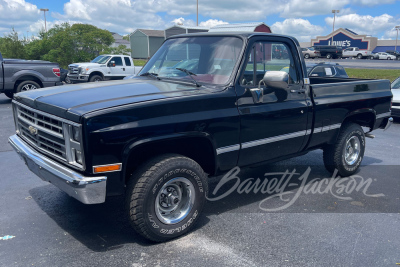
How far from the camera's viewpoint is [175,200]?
12.5 feet

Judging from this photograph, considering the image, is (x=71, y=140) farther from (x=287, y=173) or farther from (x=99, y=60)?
(x=99, y=60)

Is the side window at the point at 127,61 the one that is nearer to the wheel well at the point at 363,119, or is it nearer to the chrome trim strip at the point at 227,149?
the wheel well at the point at 363,119

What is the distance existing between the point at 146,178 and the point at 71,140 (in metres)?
0.73

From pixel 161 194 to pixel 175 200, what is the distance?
173 millimetres

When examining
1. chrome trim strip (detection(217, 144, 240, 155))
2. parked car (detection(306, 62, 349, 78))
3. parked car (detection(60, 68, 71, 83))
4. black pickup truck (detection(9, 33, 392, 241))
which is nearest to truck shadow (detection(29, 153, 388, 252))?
black pickup truck (detection(9, 33, 392, 241))

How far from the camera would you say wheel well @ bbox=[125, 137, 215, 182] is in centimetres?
361

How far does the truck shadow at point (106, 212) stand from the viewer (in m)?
3.78

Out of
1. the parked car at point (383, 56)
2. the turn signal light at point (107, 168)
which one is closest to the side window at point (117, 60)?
the turn signal light at point (107, 168)

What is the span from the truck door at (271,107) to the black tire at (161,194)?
0.72 m

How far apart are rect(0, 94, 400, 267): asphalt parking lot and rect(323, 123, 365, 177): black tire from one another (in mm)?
273

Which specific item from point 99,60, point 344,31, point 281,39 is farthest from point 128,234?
point 344,31

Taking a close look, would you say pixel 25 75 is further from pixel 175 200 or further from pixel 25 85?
pixel 175 200

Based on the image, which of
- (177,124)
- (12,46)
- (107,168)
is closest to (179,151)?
(177,124)

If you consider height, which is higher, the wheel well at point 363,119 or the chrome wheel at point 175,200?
the wheel well at point 363,119
